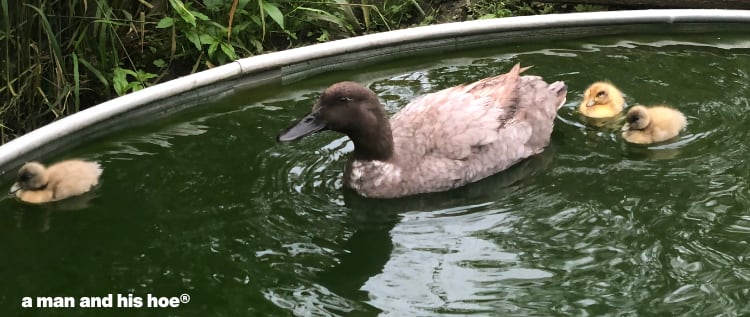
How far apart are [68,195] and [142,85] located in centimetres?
145

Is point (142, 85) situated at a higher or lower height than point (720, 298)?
higher

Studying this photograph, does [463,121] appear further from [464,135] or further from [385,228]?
[385,228]

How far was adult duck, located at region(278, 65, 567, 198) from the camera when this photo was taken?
4727 mm

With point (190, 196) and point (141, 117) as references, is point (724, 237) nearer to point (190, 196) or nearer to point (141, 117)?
point (190, 196)

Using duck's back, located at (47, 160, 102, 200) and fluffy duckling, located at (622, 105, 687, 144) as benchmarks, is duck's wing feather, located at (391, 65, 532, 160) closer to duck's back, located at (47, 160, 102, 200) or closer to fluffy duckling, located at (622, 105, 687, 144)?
fluffy duckling, located at (622, 105, 687, 144)

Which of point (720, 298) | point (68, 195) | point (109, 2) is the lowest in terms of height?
point (720, 298)

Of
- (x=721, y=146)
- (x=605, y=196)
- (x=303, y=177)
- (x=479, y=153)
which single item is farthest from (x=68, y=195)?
(x=721, y=146)

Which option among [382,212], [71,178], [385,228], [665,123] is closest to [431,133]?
[382,212]

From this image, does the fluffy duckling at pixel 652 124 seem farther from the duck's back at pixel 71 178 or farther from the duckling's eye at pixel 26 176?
the duckling's eye at pixel 26 176

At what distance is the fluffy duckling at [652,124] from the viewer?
208 inches

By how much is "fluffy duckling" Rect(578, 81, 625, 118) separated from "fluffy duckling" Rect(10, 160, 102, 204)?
9.38ft

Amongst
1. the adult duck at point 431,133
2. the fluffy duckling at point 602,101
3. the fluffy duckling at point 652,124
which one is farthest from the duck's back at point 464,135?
the fluffy duckling at point 652,124

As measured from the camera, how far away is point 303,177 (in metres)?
5.00

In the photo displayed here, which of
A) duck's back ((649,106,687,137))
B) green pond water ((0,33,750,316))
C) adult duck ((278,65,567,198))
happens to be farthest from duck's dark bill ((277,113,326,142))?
duck's back ((649,106,687,137))
